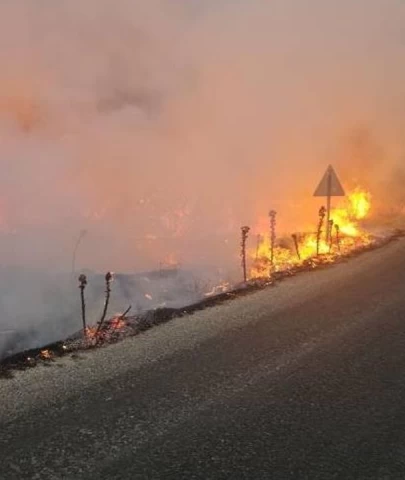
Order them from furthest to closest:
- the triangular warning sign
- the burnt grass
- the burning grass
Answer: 1. the triangular warning sign
2. the burning grass
3. the burnt grass

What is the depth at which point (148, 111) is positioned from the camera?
28.4ft

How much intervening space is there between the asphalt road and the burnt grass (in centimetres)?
12

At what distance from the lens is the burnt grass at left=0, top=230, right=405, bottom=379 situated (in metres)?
3.93

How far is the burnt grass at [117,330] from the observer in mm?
3930

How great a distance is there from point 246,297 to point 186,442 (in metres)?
2.57

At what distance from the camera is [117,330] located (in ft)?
14.8

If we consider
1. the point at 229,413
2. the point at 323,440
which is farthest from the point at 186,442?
the point at 323,440

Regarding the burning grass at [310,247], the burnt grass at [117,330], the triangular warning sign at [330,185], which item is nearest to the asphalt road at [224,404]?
the burnt grass at [117,330]

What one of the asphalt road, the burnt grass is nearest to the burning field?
the burnt grass

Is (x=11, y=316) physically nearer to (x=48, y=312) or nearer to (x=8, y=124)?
(x=48, y=312)

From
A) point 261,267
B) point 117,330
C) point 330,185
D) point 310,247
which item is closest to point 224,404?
point 117,330

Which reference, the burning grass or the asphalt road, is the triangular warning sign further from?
the asphalt road

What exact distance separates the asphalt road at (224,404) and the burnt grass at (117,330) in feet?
0.41

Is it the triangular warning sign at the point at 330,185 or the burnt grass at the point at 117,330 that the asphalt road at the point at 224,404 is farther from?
the triangular warning sign at the point at 330,185
